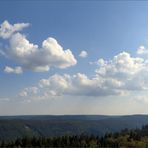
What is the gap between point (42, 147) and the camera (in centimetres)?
19488

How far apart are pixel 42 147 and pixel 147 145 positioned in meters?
60.6

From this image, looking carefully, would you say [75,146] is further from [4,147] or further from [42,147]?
[4,147]

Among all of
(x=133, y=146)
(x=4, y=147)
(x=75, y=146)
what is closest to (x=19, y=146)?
(x=4, y=147)

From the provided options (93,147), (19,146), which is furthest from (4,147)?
(93,147)

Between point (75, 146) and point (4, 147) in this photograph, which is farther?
point (75, 146)

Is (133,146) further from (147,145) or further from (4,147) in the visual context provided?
(4,147)

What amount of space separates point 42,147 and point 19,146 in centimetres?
1457

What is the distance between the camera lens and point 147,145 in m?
194

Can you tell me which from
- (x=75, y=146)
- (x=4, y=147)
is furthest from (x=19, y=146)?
(x=75, y=146)

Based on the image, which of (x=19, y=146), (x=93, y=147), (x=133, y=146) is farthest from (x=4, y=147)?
(x=133, y=146)

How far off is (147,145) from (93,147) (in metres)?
31.1

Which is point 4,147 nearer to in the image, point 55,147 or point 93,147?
point 55,147

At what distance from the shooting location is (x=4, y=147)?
18762cm

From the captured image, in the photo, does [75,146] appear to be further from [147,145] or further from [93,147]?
[147,145]
